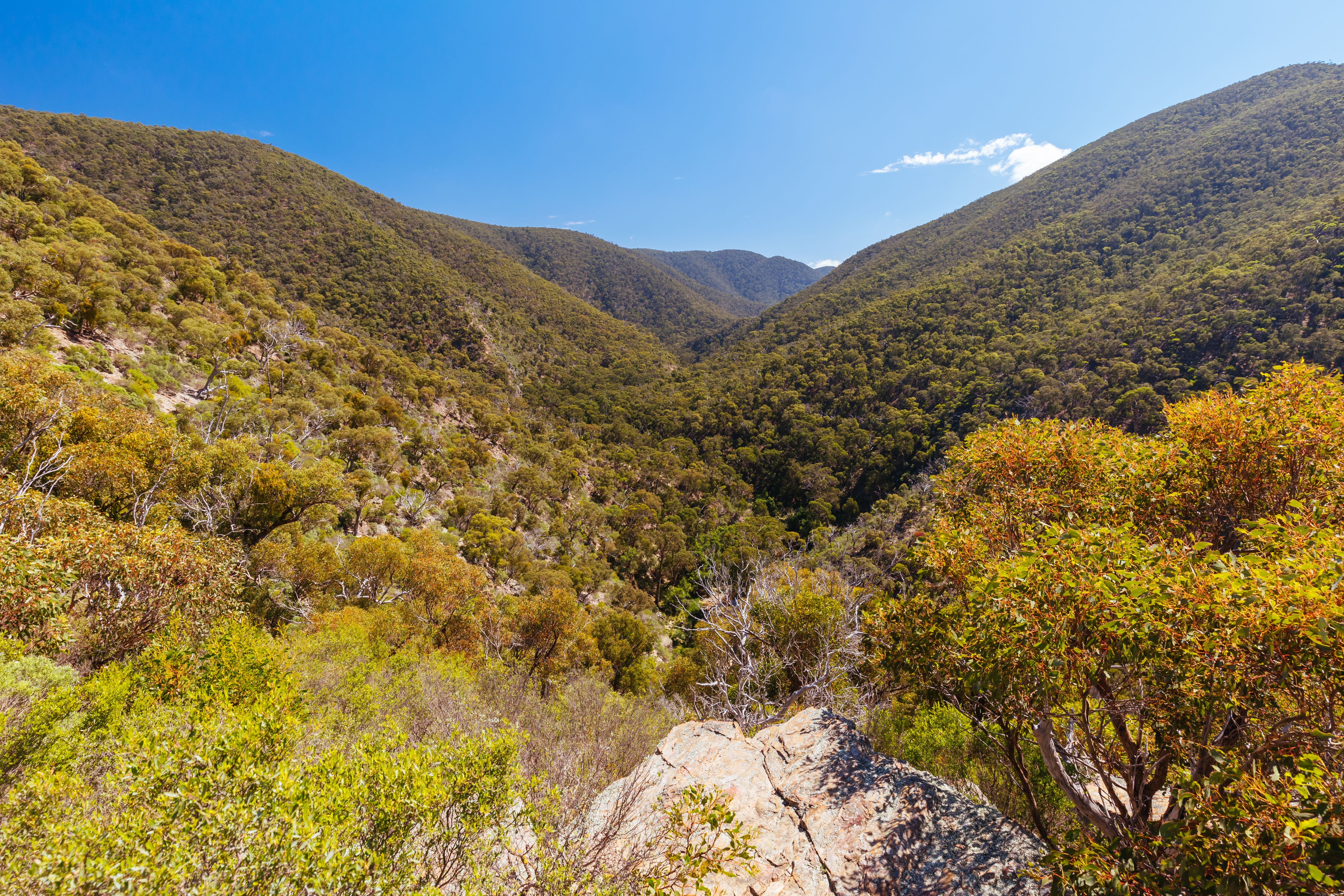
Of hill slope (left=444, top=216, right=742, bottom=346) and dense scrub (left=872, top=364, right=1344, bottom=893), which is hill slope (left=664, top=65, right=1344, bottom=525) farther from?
hill slope (left=444, top=216, right=742, bottom=346)

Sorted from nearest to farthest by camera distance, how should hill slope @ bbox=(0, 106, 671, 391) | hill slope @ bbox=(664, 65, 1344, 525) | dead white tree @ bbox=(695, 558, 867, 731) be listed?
dead white tree @ bbox=(695, 558, 867, 731) < hill slope @ bbox=(664, 65, 1344, 525) < hill slope @ bbox=(0, 106, 671, 391)

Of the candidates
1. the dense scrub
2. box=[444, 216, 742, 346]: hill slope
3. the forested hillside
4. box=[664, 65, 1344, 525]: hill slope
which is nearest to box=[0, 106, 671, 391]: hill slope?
the forested hillside

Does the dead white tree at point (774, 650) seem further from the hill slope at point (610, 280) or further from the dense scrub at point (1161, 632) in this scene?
the hill slope at point (610, 280)

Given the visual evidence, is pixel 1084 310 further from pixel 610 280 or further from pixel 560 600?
pixel 610 280

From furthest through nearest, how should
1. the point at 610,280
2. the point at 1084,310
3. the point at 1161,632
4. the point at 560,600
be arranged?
the point at 610,280, the point at 1084,310, the point at 560,600, the point at 1161,632

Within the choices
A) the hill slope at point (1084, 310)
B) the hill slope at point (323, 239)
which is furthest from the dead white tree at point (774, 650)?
the hill slope at point (323, 239)

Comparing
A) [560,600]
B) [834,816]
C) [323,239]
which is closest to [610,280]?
[323,239]

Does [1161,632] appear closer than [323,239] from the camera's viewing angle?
Yes
